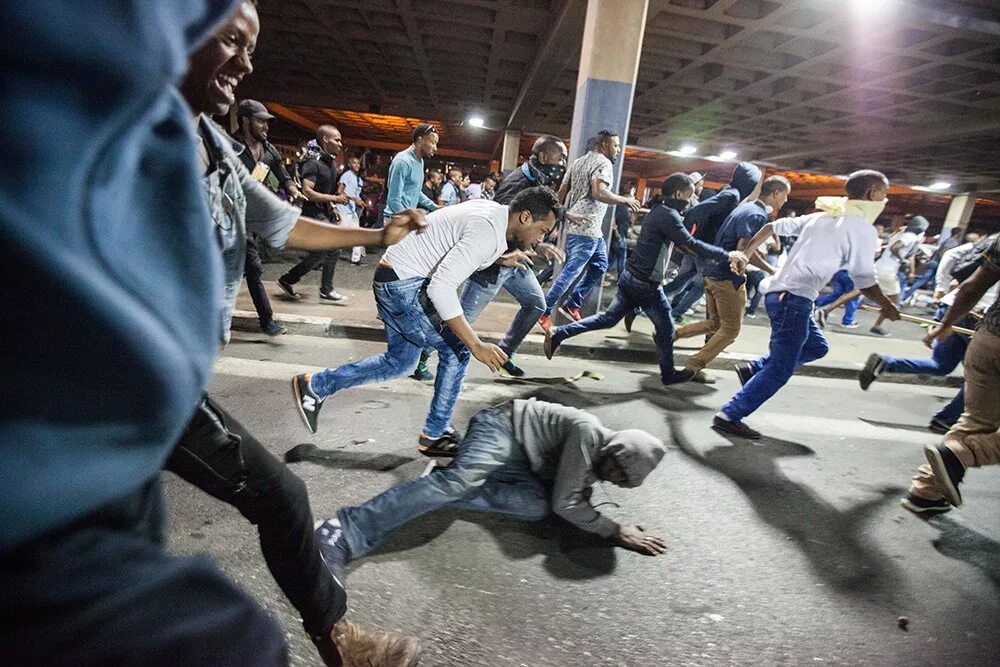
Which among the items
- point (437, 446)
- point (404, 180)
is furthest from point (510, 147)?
point (437, 446)

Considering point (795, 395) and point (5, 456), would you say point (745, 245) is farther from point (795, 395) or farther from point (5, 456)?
point (5, 456)

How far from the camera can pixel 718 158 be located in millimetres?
22062

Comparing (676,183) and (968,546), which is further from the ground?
(676,183)

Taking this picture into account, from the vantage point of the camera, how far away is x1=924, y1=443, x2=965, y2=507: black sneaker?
2729 millimetres

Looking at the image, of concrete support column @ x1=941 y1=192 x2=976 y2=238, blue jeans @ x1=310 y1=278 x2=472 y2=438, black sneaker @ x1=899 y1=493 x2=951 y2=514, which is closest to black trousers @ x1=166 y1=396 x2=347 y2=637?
blue jeans @ x1=310 y1=278 x2=472 y2=438

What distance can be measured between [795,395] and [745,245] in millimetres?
1600

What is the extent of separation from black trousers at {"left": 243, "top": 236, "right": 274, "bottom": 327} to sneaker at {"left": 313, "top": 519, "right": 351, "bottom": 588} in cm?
300

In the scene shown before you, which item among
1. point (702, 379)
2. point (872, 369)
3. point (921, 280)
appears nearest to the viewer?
point (872, 369)

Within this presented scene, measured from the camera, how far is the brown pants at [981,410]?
2695mm

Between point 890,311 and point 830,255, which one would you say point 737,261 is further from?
point 890,311

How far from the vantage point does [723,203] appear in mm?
5297

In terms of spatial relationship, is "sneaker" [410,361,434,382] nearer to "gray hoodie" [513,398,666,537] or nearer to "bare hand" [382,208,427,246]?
"gray hoodie" [513,398,666,537]

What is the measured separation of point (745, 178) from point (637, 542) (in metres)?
4.45

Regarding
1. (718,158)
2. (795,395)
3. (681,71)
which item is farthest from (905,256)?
(718,158)
